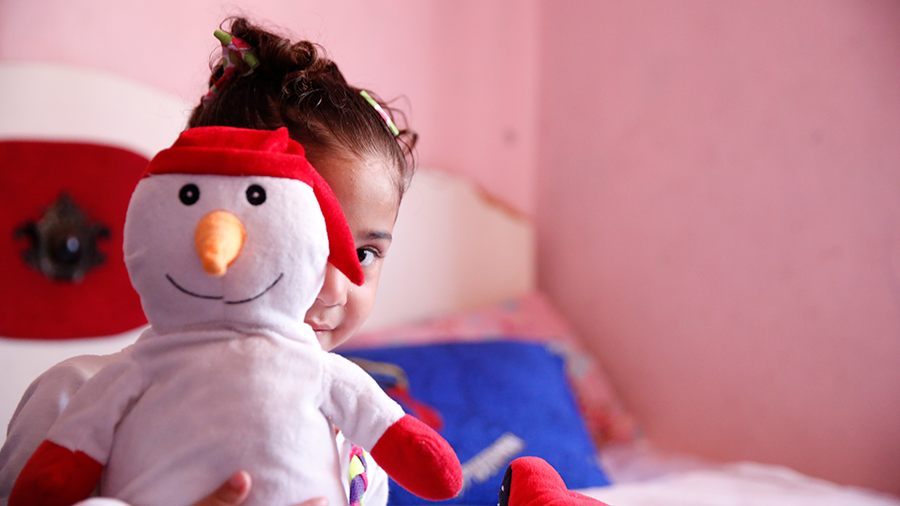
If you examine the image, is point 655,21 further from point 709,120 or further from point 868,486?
point 868,486

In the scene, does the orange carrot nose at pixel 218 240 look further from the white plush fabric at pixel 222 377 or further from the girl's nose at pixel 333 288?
the girl's nose at pixel 333 288

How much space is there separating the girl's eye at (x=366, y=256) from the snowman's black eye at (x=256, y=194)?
241mm

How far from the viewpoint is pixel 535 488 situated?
0.52 m

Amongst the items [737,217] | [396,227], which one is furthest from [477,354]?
[737,217]

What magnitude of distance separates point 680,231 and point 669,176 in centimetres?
15

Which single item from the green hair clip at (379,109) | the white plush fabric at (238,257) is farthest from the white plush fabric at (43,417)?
the green hair clip at (379,109)

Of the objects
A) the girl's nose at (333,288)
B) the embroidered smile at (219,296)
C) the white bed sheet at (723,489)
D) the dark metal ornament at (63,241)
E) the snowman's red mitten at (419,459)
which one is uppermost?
the embroidered smile at (219,296)

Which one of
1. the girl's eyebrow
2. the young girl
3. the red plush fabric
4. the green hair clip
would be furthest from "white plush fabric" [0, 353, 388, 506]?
the red plush fabric

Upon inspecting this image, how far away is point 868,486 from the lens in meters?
1.32

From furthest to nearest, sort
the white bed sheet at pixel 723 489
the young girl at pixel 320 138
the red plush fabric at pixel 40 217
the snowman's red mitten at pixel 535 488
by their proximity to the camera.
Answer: the red plush fabric at pixel 40 217 → the white bed sheet at pixel 723 489 → the young girl at pixel 320 138 → the snowman's red mitten at pixel 535 488

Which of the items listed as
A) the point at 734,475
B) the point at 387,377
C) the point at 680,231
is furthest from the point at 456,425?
the point at 680,231

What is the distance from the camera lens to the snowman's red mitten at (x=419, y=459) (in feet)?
Answer: 1.42

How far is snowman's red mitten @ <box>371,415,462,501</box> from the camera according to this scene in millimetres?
Result: 431

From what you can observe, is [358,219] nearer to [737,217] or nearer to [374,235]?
[374,235]
